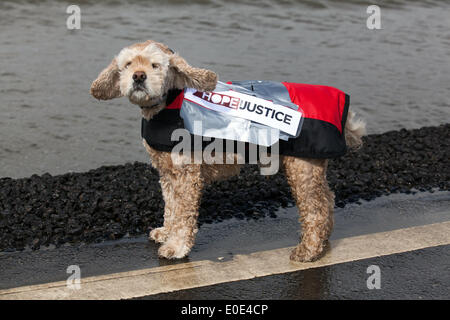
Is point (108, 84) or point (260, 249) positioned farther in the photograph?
point (260, 249)

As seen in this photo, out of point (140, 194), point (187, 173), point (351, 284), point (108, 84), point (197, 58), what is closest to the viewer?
point (351, 284)

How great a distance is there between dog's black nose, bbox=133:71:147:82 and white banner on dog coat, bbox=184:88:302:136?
550 mm

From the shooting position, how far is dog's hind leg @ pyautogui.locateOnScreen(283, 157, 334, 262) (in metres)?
4.95

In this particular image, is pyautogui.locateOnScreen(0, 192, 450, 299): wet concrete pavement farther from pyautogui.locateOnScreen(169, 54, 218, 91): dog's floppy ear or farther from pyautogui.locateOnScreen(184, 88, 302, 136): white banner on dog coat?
pyautogui.locateOnScreen(169, 54, 218, 91): dog's floppy ear

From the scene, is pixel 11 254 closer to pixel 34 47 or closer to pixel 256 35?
pixel 34 47

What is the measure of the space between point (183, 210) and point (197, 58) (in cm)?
815

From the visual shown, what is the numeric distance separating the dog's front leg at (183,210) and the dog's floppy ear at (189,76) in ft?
2.18

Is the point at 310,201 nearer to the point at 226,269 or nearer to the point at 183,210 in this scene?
the point at 226,269

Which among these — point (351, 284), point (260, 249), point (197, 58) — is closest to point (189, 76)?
point (260, 249)

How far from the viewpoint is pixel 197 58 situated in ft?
41.8

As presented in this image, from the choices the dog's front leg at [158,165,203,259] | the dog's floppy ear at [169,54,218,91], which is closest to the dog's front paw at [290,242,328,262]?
the dog's front leg at [158,165,203,259]

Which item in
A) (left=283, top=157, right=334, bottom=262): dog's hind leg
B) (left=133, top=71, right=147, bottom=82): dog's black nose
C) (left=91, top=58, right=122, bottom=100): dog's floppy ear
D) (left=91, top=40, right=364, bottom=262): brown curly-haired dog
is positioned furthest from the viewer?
(left=283, top=157, right=334, bottom=262): dog's hind leg

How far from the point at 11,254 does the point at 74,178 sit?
81.7 inches
